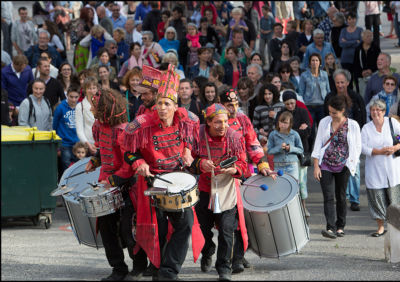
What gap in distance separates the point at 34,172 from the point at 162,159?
416cm

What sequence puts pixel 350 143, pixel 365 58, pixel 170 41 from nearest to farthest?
pixel 350 143
pixel 365 58
pixel 170 41

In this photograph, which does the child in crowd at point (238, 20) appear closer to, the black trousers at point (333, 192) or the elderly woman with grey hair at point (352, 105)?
the elderly woman with grey hair at point (352, 105)

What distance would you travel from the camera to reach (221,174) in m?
7.61

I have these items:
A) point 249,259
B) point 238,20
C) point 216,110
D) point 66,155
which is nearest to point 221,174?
point 216,110

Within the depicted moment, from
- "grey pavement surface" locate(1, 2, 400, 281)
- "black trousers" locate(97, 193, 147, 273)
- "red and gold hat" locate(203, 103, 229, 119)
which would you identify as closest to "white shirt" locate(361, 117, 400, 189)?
"grey pavement surface" locate(1, 2, 400, 281)

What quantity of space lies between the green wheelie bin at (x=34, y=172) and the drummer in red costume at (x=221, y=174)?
368 centimetres

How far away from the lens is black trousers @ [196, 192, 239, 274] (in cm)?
750

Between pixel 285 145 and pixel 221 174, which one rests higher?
pixel 221 174

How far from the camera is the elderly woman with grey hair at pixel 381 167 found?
33.3 feet

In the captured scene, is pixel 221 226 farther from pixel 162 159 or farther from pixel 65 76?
pixel 65 76

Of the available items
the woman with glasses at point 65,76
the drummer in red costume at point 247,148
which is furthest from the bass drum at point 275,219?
the woman with glasses at point 65,76

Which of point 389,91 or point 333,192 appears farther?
point 389,91

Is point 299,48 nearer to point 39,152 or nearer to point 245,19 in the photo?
point 245,19

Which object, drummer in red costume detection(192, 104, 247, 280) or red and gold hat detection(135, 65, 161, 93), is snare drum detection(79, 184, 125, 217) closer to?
drummer in red costume detection(192, 104, 247, 280)
